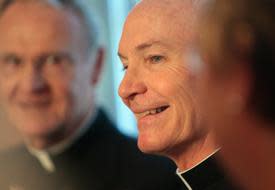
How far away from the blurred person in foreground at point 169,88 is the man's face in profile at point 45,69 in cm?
20

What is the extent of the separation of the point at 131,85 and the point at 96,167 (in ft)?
0.81

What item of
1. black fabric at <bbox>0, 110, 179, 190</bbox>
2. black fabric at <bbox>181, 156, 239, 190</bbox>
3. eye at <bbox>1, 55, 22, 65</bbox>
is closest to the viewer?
black fabric at <bbox>181, 156, 239, 190</bbox>

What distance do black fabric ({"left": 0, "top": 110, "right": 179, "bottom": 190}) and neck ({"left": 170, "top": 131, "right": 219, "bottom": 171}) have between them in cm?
4

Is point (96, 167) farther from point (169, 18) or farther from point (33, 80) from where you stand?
point (169, 18)

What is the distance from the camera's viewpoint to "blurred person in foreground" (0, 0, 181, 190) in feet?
3.78

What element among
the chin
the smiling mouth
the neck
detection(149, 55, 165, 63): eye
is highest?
detection(149, 55, 165, 63): eye

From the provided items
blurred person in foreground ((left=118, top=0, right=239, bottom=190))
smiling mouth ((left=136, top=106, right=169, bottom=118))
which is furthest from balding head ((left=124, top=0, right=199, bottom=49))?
smiling mouth ((left=136, top=106, right=169, bottom=118))

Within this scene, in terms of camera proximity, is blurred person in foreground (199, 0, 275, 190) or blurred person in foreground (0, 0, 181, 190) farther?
blurred person in foreground (0, 0, 181, 190)

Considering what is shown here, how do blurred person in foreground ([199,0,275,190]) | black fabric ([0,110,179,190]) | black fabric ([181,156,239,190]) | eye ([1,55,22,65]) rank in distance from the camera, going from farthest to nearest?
eye ([1,55,22,65]) → black fabric ([0,110,179,190]) → black fabric ([181,156,239,190]) → blurred person in foreground ([199,0,275,190])

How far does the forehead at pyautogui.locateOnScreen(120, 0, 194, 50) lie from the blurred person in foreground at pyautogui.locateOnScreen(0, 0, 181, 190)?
165mm

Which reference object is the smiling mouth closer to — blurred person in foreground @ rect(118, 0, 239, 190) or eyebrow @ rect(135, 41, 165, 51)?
blurred person in foreground @ rect(118, 0, 239, 190)

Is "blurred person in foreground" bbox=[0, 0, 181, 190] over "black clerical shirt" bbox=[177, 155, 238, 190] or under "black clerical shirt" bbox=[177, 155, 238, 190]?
over

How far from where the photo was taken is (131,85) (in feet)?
3.32

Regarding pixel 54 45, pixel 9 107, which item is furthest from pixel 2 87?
pixel 54 45
